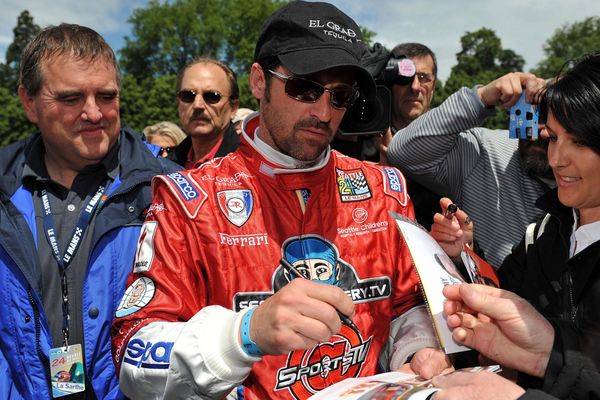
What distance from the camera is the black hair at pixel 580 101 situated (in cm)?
187

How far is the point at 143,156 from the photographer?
2.68m

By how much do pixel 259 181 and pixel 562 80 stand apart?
1168 millimetres

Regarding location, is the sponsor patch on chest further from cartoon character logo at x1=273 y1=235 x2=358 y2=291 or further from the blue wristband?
the blue wristband

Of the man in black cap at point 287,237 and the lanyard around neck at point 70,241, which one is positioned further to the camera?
the lanyard around neck at point 70,241

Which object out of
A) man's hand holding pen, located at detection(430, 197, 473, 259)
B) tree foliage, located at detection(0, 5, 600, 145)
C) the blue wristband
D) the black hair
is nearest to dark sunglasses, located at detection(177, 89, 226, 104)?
man's hand holding pen, located at detection(430, 197, 473, 259)

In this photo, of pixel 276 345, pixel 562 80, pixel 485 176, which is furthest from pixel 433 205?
pixel 276 345

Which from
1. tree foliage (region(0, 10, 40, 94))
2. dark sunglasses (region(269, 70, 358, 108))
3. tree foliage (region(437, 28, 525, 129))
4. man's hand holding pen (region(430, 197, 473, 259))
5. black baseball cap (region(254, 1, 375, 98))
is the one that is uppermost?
tree foliage (region(0, 10, 40, 94))

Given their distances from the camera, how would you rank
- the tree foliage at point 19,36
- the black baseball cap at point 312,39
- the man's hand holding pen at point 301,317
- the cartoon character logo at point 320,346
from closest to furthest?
1. the man's hand holding pen at point 301,317
2. the cartoon character logo at point 320,346
3. the black baseball cap at point 312,39
4. the tree foliage at point 19,36

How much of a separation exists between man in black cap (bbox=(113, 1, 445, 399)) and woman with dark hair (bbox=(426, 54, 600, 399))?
44 cm

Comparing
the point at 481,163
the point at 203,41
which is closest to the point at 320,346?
the point at 481,163

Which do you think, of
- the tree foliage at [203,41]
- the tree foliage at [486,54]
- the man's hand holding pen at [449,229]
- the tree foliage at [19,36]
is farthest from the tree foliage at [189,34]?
the man's hand holding pen at [449,229]

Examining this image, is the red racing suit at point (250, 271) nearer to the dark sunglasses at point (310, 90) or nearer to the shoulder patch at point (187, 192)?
the shoulder patch at point (187, 192)

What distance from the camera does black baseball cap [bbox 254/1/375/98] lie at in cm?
207

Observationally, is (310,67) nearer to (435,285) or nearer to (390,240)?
(390,240)
